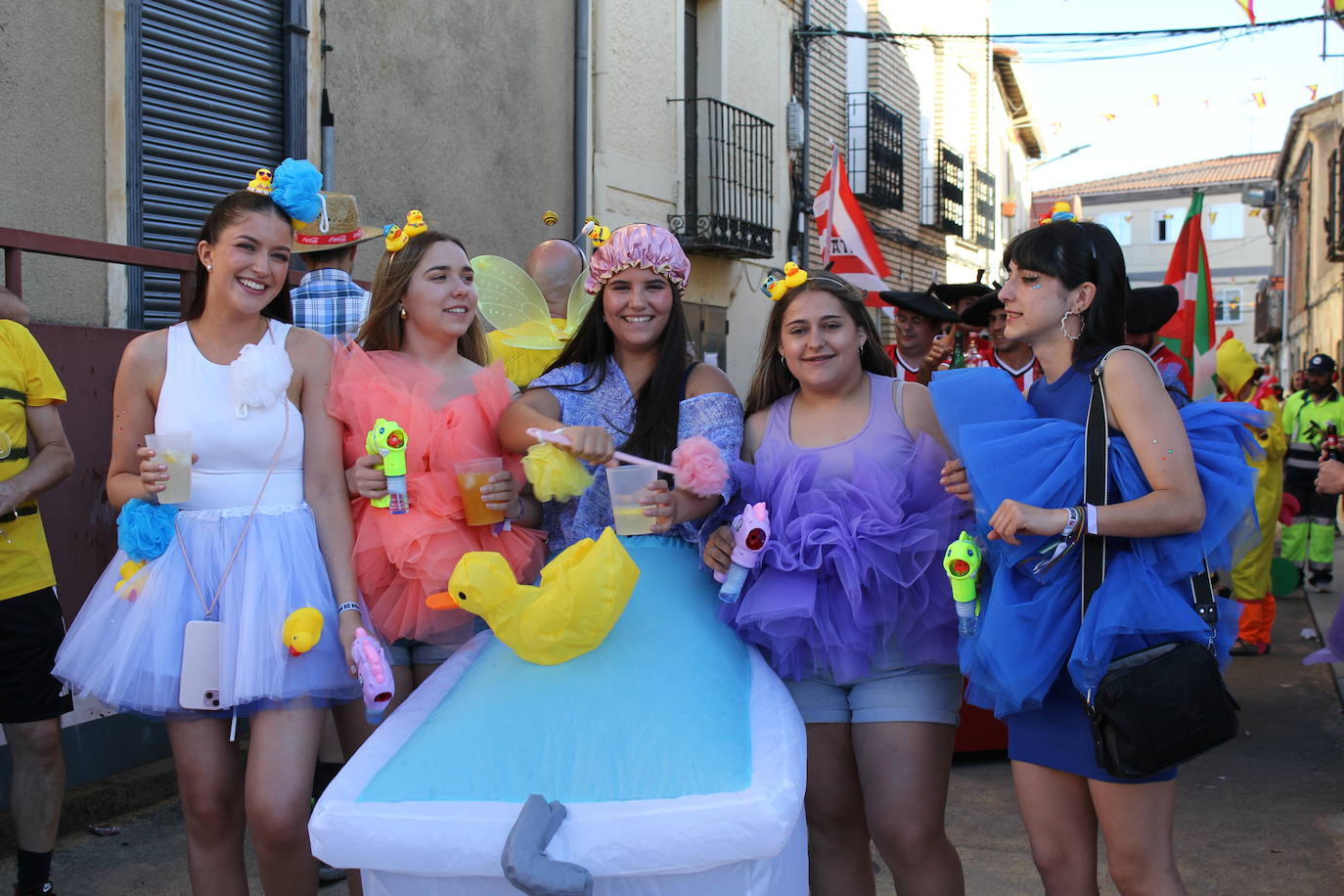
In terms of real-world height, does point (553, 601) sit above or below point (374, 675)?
above

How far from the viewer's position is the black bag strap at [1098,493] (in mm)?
2539

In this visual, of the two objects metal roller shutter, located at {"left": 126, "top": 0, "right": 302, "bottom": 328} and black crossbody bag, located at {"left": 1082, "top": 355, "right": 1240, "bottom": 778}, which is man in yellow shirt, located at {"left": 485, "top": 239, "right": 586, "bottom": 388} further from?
black crossbody bag, located at {"left": 1082, "top": 355, "right": 1240, "bottom": 778}

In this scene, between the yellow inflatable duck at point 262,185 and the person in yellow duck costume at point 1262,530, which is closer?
the yellow inflatable duck at point 262,185

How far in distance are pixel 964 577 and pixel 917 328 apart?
13.0 feet

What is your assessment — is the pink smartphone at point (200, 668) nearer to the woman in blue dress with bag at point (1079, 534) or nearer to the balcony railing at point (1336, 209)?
the woman in blue dress with bag at point (1079, 534)

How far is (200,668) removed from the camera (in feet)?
8.97

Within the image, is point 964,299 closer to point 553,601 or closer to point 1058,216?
point 1058,216

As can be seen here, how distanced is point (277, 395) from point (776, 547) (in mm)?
1277

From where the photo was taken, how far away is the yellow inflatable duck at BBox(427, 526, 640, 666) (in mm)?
2410

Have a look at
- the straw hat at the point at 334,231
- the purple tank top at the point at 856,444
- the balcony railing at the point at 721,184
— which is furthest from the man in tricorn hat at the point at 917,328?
the balcony railing at the point at 721,184

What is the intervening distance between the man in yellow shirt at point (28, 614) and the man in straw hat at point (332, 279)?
1.05 meters

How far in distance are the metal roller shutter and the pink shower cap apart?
3.89 metres

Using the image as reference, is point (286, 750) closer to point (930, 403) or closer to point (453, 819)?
point (453, 819)

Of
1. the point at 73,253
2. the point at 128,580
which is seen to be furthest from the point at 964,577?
the point at 73,253
